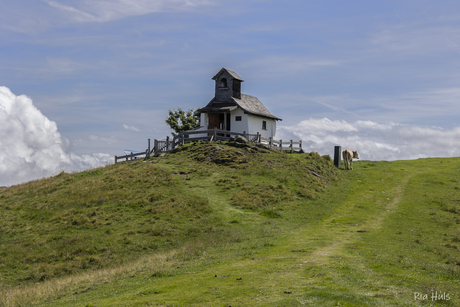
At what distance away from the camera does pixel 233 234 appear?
24.1m

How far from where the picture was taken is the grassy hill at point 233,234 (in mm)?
12266

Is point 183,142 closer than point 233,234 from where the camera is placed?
No

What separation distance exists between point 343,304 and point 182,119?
7097cm

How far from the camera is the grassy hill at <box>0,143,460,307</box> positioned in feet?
40.2

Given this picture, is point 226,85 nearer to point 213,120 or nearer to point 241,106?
point 241,106

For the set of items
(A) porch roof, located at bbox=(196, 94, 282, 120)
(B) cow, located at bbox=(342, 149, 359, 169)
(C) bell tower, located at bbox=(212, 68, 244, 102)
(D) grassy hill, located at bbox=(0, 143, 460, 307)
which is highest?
(C) bell tower, located at bbox=(212, 68, 244, 102)

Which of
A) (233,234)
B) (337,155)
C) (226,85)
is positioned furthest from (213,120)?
(233,234)

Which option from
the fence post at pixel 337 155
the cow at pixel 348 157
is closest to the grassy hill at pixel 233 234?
the fence post at pixel 337 155

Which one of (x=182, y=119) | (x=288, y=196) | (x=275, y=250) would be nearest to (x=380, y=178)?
(x=288, y=196)

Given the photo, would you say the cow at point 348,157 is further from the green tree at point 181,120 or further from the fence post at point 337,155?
the green tree at point 181,120

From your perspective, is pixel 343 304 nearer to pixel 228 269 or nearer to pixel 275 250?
pixel 228 269

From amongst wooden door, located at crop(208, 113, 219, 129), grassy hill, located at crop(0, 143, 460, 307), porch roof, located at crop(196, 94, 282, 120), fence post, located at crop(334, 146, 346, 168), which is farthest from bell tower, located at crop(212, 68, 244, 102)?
fence post, located at crop(334, 146, 346, 168)

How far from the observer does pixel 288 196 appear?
110 ft

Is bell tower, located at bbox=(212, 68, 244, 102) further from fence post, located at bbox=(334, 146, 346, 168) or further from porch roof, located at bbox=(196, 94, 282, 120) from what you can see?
fence post, located at bbox=(334, 146, 346, 168)
